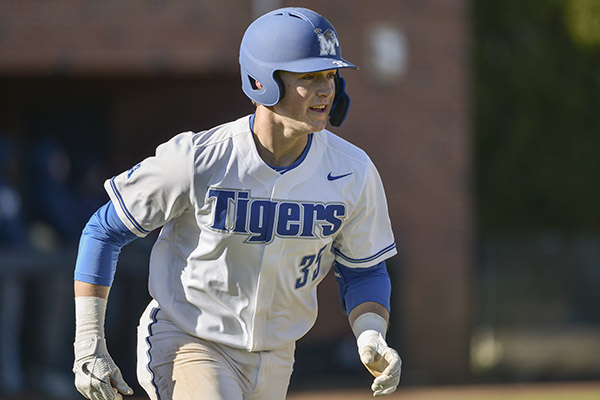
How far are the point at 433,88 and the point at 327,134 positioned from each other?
7426 millimetres

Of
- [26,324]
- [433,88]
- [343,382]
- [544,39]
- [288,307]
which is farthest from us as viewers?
[544,39]

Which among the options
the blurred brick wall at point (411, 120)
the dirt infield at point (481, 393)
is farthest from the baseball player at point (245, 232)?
the blurred brick wall at point (411, 120)

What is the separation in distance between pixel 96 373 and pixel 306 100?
1320 mm

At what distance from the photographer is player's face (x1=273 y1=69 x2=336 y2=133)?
4.04 metres

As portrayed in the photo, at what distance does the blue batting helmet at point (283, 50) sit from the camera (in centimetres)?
400

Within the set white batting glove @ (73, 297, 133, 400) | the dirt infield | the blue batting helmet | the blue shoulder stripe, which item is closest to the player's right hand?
white batting glove @ (73, 297, 133, 400)

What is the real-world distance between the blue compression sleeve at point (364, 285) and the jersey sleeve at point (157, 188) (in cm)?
82

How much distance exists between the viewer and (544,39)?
15.4m

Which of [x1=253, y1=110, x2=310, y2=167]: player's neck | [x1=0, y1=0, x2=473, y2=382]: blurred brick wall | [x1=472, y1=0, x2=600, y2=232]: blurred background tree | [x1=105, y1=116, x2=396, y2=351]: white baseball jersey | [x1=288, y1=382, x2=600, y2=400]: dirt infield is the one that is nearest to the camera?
[x1=105, y1=116, x2=396, y2=351]: white baseball jersey

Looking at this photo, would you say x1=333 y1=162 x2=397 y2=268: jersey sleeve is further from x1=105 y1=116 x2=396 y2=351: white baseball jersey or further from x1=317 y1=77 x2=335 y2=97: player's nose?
x1=317 y1=77 x2=335 y2=97: player's nose

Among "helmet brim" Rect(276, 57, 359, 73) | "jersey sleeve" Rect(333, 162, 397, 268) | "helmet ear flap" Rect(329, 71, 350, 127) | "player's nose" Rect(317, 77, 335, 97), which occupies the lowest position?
"jersey sleeve" Rect(333, 162, 397, 268)

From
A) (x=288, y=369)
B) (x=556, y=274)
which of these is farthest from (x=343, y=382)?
(x=288, y=369)

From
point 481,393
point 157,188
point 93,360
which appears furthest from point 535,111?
point 93,360

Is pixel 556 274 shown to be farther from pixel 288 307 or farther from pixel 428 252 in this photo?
pixel 288 307
